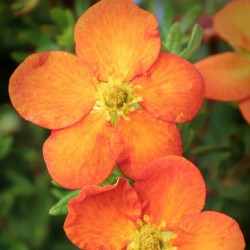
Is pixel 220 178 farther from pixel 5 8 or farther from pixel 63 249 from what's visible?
pixel 5 8

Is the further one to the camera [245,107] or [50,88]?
[245,107]

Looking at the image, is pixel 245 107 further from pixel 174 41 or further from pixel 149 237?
pixel 149 237

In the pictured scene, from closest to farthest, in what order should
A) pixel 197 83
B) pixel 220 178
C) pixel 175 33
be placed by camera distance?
pixel 197 83 → pixel 175 33 → pixel 220 178

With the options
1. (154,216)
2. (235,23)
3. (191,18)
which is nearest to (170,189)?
(154,216)

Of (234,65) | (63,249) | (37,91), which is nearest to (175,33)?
(234,65)

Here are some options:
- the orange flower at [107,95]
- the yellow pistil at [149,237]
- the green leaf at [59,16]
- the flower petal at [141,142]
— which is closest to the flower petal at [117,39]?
the orange flower at [107,95]

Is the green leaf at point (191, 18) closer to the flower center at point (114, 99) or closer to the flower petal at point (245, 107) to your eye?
the flower petal at point (245, 107)
